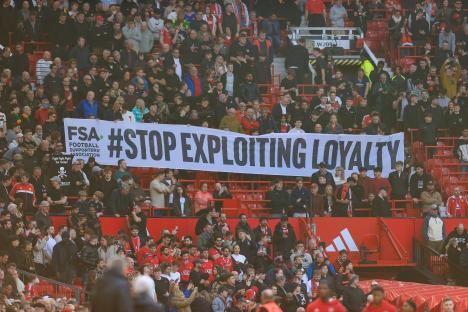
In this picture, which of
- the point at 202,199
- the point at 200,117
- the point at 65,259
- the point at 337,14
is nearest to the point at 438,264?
the point at 202,199

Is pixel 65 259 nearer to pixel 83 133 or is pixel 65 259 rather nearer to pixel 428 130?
pixel 83 133

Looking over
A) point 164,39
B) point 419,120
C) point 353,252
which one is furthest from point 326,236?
point 164,39

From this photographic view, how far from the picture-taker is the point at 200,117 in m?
31.5

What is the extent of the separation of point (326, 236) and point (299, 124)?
2.68 meters

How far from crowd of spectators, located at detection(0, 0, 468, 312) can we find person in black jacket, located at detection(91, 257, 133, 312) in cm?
844

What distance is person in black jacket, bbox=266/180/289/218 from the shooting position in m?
30.5

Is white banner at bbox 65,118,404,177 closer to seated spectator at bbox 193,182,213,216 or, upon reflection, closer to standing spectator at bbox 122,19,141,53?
seated spectator at bbox 193,182,213,216

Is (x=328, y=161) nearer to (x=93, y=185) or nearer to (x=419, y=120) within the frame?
(x=419, y=120)

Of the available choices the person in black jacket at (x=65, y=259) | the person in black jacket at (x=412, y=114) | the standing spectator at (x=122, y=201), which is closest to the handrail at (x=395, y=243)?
the person in black jacket at (x=412, y=114)

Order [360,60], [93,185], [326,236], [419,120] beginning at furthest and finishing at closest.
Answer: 1. [360,60]
2. [419,120]
3. [326,236]
4. [93,185]

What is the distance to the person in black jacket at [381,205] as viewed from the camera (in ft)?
102

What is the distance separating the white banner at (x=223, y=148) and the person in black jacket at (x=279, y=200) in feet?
3.65

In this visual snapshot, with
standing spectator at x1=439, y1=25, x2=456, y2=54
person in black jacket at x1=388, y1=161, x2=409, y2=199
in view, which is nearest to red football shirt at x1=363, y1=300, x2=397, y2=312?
person in black jacket at x1=388, y1=161, x2=409, y2=199

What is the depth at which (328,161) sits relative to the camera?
104 ft
